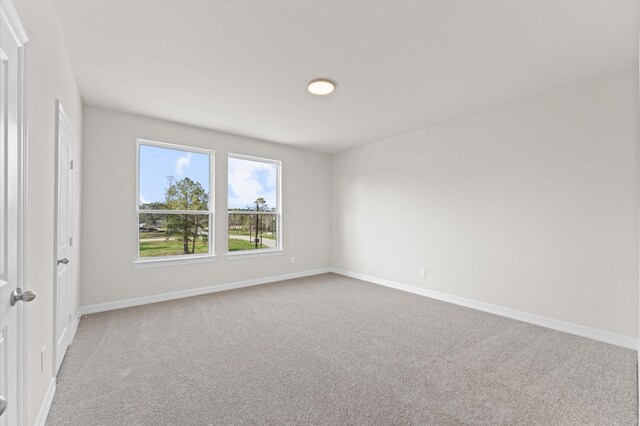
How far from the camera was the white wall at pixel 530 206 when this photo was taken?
287 cm

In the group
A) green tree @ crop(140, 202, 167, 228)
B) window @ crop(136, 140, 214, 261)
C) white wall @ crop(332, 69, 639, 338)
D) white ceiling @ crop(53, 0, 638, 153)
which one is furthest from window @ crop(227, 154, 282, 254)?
white wall @ crop(332, 69, 639, 338)

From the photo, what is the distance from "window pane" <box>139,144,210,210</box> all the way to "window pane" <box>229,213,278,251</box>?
0.61 m

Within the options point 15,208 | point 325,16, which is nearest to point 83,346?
point 15,208

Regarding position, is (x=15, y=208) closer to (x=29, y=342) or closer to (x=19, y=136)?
(x=19, y=136)

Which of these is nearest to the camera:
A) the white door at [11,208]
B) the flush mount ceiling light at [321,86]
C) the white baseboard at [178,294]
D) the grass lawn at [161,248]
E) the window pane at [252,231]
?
the white door at [11,208]

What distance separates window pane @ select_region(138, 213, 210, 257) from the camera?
4.20 meters

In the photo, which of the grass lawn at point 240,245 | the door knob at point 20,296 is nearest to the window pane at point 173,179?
the grass lawn at point 240,245

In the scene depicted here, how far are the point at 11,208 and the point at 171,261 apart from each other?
10.8ft

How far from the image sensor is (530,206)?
347cm

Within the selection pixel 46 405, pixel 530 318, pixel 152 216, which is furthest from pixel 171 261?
pixel 530 318

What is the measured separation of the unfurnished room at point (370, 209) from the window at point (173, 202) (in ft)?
0.11

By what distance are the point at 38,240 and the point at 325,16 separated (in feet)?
7.64

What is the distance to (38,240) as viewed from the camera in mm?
1704

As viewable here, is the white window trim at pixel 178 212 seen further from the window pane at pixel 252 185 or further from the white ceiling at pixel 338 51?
the white ceiling at pixel 338 51
